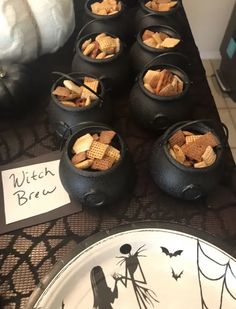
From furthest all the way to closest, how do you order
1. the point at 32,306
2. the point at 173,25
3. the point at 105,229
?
the point at 173,25 → the point at 105,229 → the point at 32,306

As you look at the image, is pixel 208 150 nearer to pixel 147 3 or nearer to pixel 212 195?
pixel 212 195

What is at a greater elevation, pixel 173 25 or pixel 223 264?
pixel 173 25

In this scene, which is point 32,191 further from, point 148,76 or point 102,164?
point 148,76

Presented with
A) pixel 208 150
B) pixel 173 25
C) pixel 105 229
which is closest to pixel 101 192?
pixel 105 229

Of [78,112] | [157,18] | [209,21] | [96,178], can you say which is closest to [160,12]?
[157,18]

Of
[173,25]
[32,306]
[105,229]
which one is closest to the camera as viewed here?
[32,306]

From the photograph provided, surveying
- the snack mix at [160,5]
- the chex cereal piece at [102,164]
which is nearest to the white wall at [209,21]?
the snack mix at [160,5]

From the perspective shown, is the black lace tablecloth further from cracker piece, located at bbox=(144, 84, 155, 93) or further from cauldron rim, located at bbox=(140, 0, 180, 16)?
cauldron rim, located at bbox=(140, 0, 180, 16)
